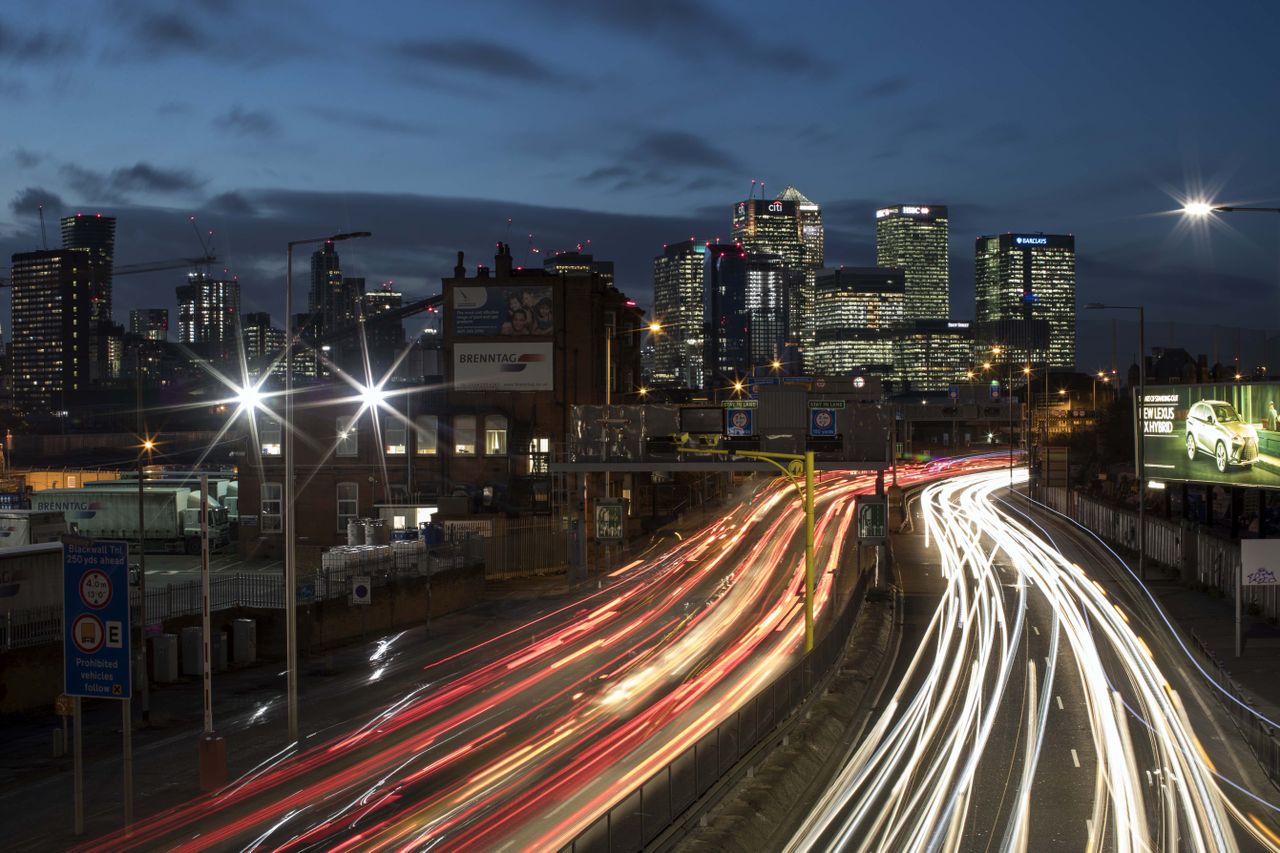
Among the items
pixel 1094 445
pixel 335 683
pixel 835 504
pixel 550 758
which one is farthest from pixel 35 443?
pixel 550 758

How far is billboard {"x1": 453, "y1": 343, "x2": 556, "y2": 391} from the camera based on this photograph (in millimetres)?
70188

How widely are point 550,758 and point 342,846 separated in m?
5.70

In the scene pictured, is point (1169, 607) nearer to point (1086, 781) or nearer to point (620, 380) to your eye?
point (1086, 781)

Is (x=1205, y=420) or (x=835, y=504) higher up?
(x=1205, y=420)

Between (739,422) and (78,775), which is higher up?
(739,422)

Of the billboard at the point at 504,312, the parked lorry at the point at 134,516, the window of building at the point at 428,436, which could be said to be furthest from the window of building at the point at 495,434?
the parked lorry at the point at 134,516

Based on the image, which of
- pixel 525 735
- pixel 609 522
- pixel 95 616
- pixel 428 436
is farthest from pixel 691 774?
pixel 428 436

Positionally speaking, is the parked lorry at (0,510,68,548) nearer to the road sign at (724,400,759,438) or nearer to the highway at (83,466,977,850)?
the highway at (83,466,977,850)

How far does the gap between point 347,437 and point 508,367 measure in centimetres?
1042

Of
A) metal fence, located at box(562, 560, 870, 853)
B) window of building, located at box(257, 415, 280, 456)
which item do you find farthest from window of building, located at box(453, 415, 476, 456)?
metal fence, located at box(562, 560, 870, 853)

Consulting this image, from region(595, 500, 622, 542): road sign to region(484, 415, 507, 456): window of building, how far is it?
19330mm

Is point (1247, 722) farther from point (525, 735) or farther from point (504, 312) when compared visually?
point (504, 312)

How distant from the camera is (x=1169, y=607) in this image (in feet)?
137

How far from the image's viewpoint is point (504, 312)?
71438 mm
